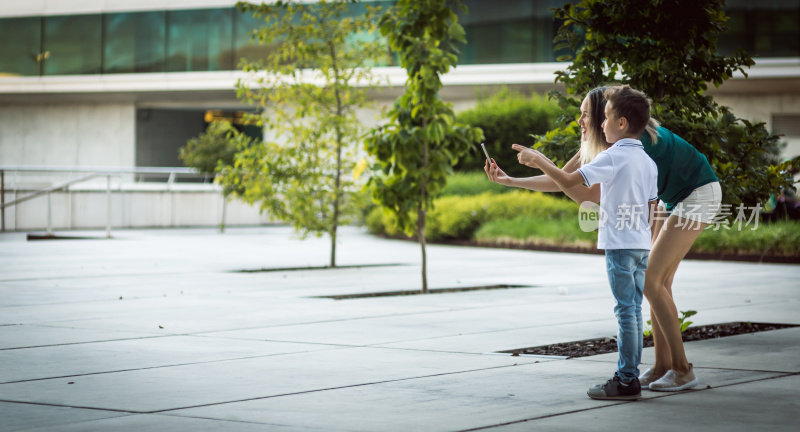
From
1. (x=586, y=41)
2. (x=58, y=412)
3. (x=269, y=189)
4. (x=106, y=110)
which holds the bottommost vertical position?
(x=58, y=412)

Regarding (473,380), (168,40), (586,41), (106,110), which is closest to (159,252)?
(586,41)

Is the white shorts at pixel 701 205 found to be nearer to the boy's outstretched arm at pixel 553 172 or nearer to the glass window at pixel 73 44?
the boy's outstretched arm at pixel 553 172

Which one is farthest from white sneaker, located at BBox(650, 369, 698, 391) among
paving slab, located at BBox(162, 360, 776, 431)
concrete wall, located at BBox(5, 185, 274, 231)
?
concrete wall, located at BBox(5, 185, 274, 231)

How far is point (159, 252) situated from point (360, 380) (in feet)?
47.3

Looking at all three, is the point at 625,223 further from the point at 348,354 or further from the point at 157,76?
the point at 157,76

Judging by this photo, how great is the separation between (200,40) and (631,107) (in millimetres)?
36783

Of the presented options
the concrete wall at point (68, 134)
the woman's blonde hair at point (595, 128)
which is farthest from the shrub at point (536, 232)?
the concrete wall at point (68, 134)

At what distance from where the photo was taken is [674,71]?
8.23 metres

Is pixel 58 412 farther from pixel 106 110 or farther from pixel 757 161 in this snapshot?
pixel 106 110

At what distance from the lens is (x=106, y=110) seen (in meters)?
44.8

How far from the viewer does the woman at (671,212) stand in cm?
615

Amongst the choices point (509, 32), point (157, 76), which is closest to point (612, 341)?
point (509, 32)

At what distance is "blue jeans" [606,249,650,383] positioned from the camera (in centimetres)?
583

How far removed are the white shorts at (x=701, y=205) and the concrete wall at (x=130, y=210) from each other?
75.3 feet
